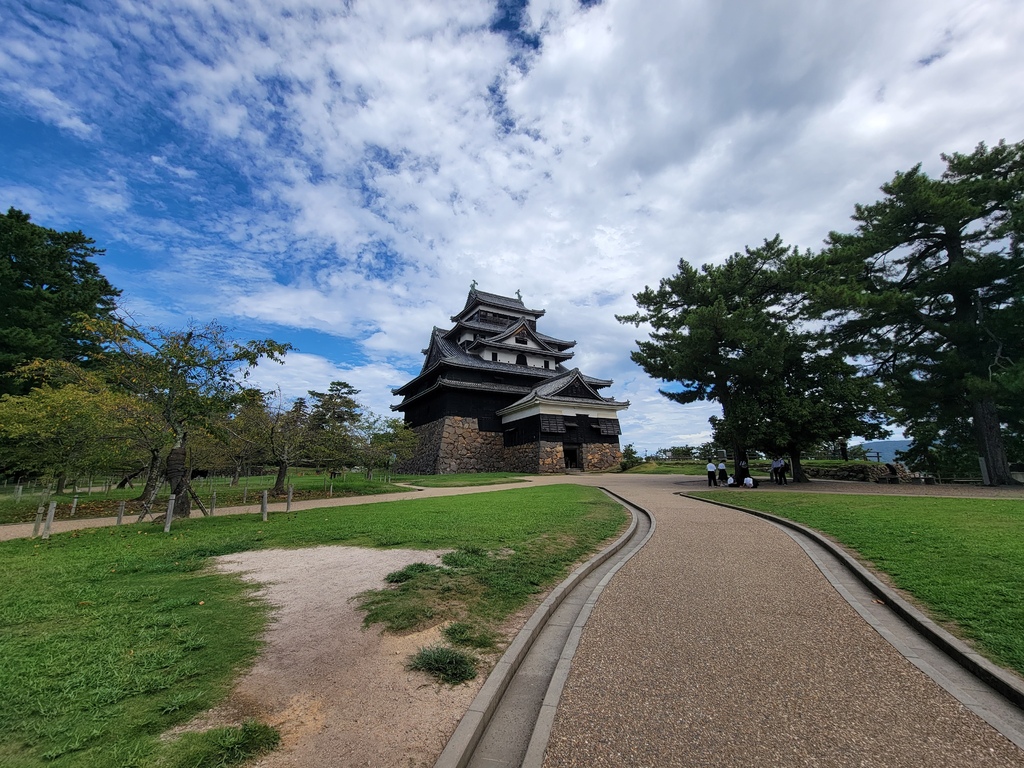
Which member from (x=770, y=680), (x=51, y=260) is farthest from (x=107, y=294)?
(x=770, y=680)

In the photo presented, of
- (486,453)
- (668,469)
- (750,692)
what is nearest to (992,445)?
(668,469)

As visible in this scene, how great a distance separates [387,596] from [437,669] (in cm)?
185

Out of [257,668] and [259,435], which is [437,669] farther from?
[259,435]

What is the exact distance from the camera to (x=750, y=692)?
3.37m

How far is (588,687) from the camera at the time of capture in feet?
11.5

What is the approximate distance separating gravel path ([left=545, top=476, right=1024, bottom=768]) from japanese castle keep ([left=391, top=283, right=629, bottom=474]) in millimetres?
25784

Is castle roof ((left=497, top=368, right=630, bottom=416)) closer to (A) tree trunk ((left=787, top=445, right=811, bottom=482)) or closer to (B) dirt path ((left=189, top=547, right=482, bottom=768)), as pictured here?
(A) tree trunk ((left=787, top=445, right=811, bottom=482))

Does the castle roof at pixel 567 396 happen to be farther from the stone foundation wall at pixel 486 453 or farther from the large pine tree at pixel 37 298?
the large pine tree at pixel 37 298

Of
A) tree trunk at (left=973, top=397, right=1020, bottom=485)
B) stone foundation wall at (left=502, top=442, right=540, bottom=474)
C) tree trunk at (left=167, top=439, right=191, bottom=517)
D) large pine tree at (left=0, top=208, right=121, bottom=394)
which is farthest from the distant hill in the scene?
large pine tree at (left=0, top=208, right=121, bottom=394)

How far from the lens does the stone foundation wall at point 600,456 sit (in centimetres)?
3316

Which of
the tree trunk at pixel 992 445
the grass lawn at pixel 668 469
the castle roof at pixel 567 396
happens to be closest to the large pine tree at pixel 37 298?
the castle roof at pixel 567 396

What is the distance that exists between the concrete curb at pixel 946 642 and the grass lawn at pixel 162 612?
4002mm

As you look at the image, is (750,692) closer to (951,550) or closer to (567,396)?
(951,550)

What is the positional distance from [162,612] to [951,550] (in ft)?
35.4
